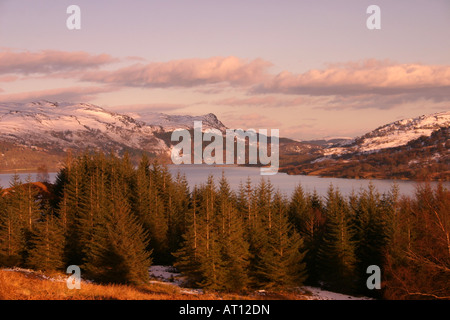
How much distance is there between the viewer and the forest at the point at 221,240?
44.8m

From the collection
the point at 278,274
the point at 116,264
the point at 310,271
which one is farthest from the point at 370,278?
the point at 116,264

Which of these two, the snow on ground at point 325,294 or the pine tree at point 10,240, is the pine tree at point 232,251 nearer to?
the snow on ground at point 325,294

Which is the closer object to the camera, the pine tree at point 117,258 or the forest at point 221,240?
the pine tree at point 117,258

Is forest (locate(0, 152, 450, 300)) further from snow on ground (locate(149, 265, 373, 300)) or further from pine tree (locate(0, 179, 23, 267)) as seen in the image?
snow on ground (locate(149, 265, 373, 300))

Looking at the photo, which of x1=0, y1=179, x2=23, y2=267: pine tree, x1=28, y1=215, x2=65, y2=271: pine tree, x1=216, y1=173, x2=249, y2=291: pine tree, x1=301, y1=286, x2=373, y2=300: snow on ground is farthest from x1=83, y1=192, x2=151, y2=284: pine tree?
x1=301, y1=286, x2=373, y2=300: snow on ground

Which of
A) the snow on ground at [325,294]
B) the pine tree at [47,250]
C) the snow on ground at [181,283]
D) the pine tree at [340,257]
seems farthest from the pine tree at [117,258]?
the pine tree at [340,257]

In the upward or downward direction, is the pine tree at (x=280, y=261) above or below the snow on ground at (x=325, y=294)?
above

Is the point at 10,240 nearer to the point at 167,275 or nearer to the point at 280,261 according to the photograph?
the point at 167,275

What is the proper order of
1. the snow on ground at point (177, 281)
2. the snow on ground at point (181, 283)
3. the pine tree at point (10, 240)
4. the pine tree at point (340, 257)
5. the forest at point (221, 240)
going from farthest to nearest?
the pine tree at point (340, 257)
the pine tree at point (10, 240)
the snow on ground at point (181, 283)
the snow on ground at point (177, 281)
the forest at point (221, 240)

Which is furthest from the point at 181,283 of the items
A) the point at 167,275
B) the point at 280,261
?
the point at 280,261

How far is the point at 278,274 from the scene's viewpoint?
1921 inches

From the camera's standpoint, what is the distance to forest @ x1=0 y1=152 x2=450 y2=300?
44.8 m
